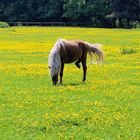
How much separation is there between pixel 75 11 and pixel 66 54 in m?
81.1

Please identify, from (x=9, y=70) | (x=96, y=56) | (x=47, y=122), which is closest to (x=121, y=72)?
(x=96, y=56)

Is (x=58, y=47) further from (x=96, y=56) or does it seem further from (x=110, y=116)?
(x=110, y=116)

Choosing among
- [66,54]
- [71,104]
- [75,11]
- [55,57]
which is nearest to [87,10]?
[75,11]

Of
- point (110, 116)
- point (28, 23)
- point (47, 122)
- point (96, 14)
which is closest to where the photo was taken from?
point (47, 122)

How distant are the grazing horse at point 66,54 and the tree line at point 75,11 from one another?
72.6 m

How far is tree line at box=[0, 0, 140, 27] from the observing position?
97125 mm

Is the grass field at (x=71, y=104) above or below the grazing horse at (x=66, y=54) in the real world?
below

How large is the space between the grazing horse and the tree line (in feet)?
238

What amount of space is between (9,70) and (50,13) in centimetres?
7984

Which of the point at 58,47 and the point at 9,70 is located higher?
the point at 58,47

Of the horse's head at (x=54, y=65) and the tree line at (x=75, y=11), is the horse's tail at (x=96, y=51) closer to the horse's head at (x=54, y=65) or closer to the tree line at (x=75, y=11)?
the horse's head at (x=54, y=65)

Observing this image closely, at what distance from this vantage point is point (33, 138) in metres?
12.5

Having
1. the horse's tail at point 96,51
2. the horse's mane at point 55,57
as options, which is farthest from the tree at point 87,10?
the horse's mane at point 55,57

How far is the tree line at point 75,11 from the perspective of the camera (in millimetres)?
97125
